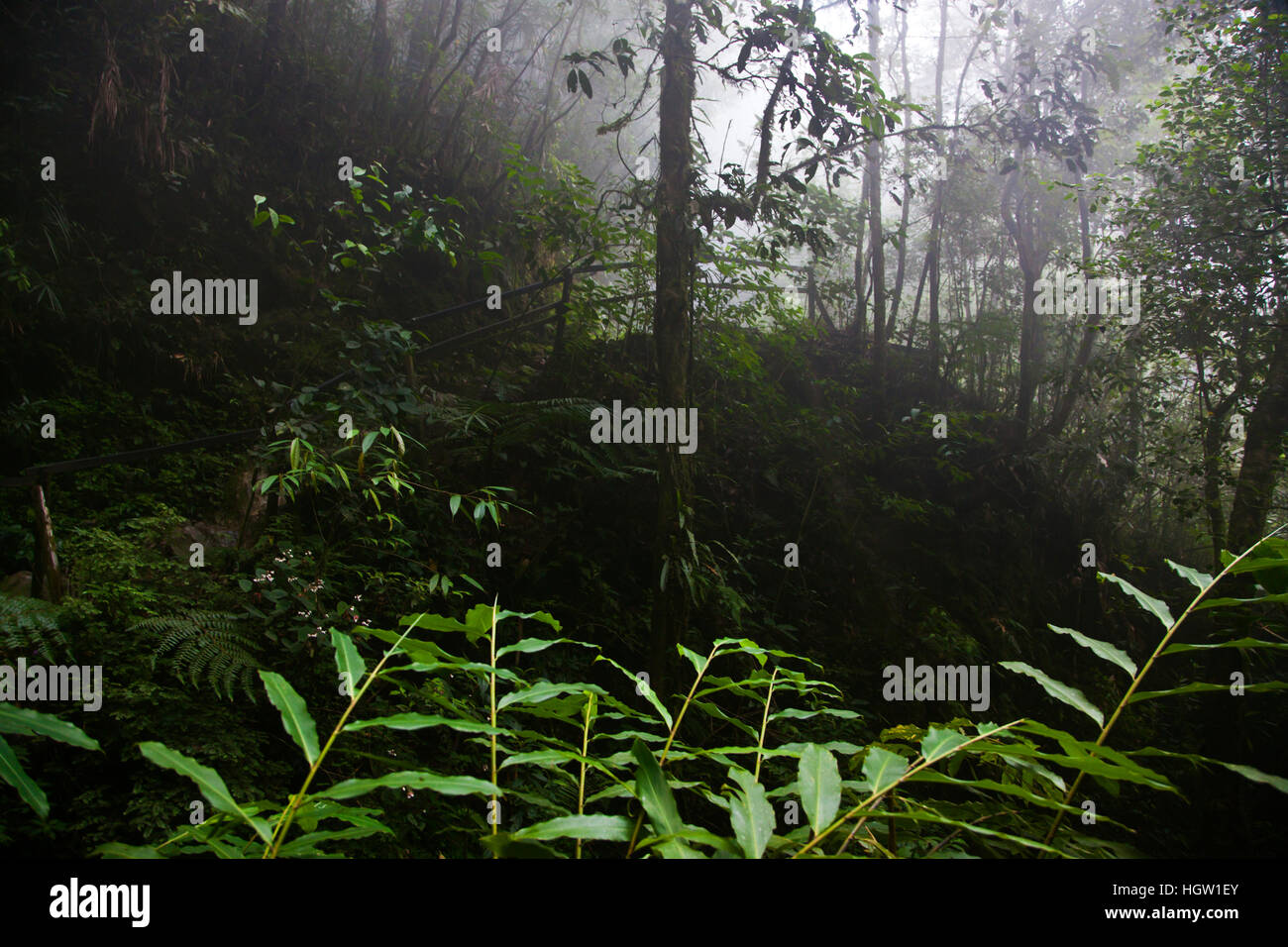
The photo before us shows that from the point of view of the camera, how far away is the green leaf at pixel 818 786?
0.54 metres

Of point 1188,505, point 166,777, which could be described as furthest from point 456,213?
point 1188,505

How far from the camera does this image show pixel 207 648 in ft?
6.10

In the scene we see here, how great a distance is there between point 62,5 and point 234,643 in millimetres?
6302

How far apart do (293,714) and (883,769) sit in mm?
592

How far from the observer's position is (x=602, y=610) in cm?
359

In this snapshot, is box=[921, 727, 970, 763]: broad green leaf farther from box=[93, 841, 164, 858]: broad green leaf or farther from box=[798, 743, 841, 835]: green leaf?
box=[93, 841, 164, 858]: broad green leaf

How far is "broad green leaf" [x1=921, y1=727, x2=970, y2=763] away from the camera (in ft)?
1.95

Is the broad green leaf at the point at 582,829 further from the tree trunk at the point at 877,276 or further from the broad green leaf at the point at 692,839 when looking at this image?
the tree trunk at the point at 877,276

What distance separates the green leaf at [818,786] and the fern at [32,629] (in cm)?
214

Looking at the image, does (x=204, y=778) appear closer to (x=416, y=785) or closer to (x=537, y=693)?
(x=416, y=785)

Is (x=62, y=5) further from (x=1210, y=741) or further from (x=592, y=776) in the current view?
(x=1210, y=741)

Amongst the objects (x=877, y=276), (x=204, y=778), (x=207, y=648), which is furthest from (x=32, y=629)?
(x=877, y=276)

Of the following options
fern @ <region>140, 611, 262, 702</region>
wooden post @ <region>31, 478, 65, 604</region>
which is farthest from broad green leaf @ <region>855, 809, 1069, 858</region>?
wooden post @ <region>31, 478, 65, 604</region>

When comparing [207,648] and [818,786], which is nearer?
[818,786]
